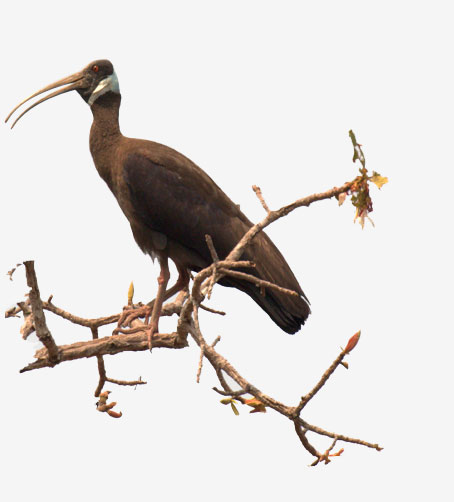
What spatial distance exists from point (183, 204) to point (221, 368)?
1.37m

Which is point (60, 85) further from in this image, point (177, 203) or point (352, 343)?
point (352, 343)

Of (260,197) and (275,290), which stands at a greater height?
(260,197)

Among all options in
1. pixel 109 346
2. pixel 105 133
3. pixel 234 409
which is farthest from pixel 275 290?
pixel 105 133

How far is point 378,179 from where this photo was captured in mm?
7152

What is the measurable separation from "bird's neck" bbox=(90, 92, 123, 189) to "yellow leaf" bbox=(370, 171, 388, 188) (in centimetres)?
240

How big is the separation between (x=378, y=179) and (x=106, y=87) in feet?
9.06

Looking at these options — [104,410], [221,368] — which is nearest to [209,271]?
[221,368]

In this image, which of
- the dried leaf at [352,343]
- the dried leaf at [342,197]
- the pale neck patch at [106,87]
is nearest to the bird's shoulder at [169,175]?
the pale neck patch at [106,87]

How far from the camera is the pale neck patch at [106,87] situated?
884cm

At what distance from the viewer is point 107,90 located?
8859 millimetres

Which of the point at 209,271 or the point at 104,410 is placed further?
the point at 104,410

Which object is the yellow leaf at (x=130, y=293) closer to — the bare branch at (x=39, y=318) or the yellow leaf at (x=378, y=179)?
the bare branch at (x=39, y=318)

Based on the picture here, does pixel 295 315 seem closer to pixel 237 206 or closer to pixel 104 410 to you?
pixel 237 206

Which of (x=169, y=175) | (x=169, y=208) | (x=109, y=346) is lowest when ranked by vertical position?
(x=109, y=346)
